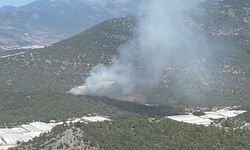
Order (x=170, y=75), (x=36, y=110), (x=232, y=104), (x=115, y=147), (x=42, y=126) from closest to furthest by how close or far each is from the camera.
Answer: (x=115, y=147)
(x=42, y=126)
(x=36, y=110)
(x=232, y=104)
(x=170, y=75)

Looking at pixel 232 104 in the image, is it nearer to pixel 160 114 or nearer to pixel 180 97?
pixel 180 97

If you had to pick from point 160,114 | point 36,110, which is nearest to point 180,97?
point 160,114

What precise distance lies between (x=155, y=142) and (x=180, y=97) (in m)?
92.0

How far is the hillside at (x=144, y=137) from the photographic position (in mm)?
94062

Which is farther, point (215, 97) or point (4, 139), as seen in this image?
point (215, 97)

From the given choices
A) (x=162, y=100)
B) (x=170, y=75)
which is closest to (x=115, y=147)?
(x=162, y=100)

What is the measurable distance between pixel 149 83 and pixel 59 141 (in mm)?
96272

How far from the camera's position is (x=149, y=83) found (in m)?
191

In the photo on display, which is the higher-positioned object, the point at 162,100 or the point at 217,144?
the point at 162,100

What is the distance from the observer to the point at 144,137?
97375 mm

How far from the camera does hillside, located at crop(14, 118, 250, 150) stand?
94.1 metres

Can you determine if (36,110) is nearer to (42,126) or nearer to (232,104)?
(42,126)

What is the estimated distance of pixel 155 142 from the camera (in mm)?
95125

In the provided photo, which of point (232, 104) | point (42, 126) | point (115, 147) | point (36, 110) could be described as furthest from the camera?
point (232, 104)
